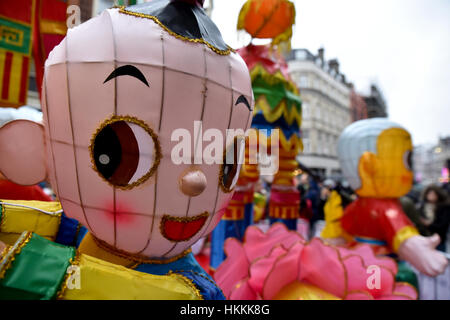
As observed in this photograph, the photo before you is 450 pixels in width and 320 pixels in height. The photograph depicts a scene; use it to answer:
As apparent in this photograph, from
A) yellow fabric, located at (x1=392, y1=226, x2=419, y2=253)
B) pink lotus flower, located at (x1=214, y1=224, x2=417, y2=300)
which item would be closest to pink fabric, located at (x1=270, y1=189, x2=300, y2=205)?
yellow fabric, located at (x1=392, y1=226, x2=419, y2=253)

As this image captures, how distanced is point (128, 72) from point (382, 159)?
2.80 m

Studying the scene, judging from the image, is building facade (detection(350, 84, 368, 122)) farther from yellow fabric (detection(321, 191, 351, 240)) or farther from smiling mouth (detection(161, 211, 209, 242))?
smiling mouth (detection(161, 211, 209, 242))

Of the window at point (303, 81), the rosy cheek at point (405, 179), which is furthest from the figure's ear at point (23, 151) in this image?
the window at point (303, 81)

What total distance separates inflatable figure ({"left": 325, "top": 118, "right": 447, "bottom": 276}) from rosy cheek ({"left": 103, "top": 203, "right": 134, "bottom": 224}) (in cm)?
257

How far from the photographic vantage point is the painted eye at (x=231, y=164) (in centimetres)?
115

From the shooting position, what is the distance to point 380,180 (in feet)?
10.2

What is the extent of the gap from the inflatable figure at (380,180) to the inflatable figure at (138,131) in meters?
2.42

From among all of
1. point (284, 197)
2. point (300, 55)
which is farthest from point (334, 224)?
point (300, 55)

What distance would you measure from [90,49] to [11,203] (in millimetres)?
715

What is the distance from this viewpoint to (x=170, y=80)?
96cm

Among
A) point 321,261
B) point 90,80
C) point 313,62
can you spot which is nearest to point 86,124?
point 90,80

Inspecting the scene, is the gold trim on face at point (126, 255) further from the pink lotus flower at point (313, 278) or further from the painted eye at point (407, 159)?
the painted eye at point (407, 159)

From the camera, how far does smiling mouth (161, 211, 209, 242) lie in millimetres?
1030
